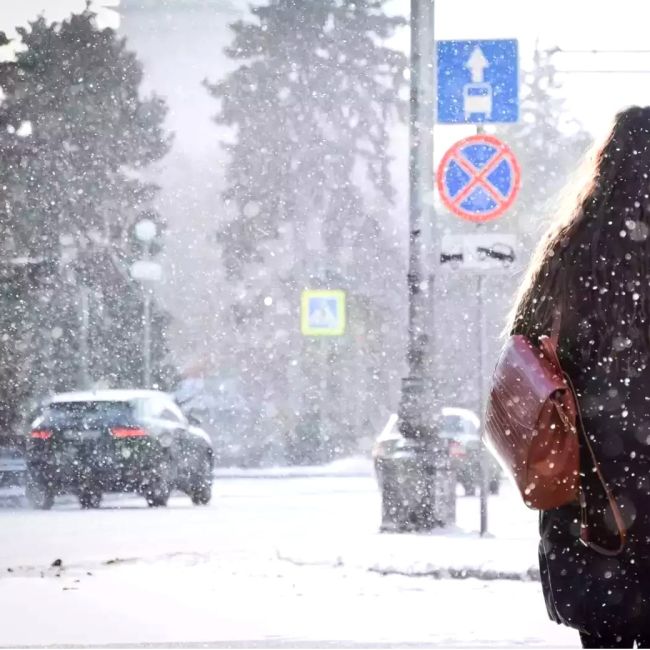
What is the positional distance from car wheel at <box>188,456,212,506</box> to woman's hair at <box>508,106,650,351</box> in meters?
17.6

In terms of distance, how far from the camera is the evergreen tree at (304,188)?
48062 millimetres

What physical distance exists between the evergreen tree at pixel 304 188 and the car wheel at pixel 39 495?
84.5 ft

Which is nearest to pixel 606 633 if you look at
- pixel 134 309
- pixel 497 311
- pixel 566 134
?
pixel 134 309

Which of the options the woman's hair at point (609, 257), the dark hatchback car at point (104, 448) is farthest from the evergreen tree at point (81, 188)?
the woman's hair at point (609, 257)

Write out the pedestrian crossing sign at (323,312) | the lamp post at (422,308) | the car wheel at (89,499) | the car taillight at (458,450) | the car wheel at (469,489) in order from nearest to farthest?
the lamp post at (422,308) → the car wheel at (89,499) → the pedestrian crossing sign at (323,312) → the car taillight at (458,450) → the car wheel at (469,489)

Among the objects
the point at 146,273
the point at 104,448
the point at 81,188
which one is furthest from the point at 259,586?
the point at 81,188

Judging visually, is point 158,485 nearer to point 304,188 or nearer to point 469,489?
point 469,489

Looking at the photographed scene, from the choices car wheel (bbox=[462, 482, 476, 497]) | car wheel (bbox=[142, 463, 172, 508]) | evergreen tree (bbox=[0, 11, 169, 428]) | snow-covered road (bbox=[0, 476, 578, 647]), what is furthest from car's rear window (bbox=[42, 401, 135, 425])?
evergreen tree (bbox=[0, 11, 169, 428])

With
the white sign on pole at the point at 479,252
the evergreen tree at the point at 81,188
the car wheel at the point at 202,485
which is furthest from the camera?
the evergreen tree at the point at 81,188

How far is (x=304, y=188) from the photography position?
4897 centimetres

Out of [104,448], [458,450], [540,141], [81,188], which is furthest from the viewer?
[540,141]

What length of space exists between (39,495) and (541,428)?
1750 cm

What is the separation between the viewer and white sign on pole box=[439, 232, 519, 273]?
1427 centimetres

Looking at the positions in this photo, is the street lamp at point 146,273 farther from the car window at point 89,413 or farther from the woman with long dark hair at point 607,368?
the woman with long dark hair at point 607,368
